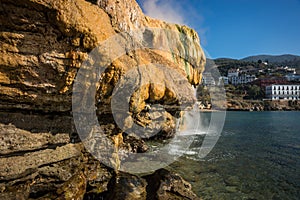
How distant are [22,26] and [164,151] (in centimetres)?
1000

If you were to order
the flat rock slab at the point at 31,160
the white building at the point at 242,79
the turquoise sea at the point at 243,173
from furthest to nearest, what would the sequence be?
1. the white building at the point at 242,79
2. the turquoise sea at the point at 243,173
3. the flat rock slab at the point at 31,160

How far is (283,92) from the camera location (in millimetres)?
87062

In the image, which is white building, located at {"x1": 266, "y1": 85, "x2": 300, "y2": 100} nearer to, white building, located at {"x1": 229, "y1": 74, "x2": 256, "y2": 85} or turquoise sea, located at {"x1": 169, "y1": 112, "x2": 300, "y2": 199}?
white building, located at {"x1": 229, "y1": 74, "x2": 256, "y2": 85}

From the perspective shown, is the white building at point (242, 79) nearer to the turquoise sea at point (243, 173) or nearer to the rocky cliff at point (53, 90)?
the turquoise sea at point (243, 173)

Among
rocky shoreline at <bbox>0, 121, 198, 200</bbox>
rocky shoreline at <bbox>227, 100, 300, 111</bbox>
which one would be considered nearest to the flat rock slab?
rocky shoreline at <bbox>0, 121, 198, 200</bbox>

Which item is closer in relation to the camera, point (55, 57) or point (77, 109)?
point (55, 57)

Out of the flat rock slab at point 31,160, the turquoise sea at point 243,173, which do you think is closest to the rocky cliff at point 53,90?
the flat rock slab at point 31,160

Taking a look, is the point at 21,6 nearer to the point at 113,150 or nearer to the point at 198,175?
the point at 113,150

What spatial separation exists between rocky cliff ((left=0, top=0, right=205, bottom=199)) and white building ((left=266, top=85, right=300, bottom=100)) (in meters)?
94.8

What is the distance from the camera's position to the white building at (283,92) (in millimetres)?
86250

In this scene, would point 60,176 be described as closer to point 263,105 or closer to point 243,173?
point 243,173

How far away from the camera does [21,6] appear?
3.96 metres

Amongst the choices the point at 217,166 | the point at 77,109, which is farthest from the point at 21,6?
the point at 217,166

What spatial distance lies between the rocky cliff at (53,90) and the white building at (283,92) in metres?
94.8
